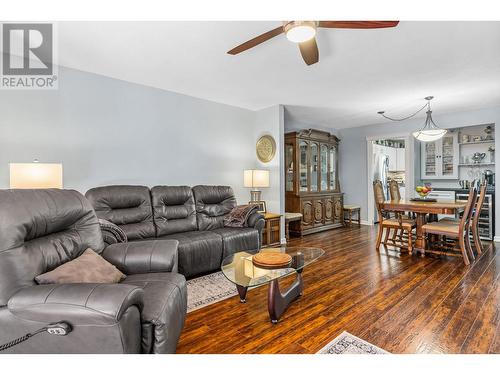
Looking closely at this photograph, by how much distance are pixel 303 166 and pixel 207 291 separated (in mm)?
3468

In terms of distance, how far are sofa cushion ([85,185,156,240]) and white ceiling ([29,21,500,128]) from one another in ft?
4.63

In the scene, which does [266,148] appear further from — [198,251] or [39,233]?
[39,233]

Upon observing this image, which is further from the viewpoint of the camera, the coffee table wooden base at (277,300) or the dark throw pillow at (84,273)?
the coffee table wooden base at (277,300)

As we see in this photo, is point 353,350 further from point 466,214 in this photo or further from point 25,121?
point 25,121

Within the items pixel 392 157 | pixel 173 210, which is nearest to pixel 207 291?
pixel 173 210

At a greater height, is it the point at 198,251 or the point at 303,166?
the point at 303,166

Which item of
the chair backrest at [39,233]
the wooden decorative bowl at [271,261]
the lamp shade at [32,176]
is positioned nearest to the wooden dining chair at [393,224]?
the wooden decorative bowl at [271,261]

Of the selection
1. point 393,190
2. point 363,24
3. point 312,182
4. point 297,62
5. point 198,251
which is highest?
point 297,62

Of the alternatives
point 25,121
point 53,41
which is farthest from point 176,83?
point 25,121

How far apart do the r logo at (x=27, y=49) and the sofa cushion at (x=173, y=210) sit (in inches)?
69.0

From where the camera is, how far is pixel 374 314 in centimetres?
218

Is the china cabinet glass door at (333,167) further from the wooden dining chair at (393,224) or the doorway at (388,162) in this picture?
the wooden dining chair at (393,224)

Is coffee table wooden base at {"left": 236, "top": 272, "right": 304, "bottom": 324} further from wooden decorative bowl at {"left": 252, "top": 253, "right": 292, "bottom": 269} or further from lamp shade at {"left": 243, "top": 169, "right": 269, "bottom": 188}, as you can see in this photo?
lamp shade at {"left": 243, "top": 169, "right": 269, "bottom": 188}

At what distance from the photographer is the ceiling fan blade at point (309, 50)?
6.88ft
